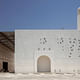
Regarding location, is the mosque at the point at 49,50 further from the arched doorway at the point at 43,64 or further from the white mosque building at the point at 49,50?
the arched doorway at the point at 43,64

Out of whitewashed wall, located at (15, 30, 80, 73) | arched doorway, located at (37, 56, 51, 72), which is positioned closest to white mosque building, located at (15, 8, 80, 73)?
whitewashed wall, located at (15, 30, 80, 73)

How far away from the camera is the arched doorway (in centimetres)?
1555

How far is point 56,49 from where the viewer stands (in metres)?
14.9

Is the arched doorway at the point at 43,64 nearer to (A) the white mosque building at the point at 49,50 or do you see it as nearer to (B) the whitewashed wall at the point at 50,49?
(A) the white mosque building at the point at 49,50

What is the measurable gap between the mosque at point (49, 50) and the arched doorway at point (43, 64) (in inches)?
12.6

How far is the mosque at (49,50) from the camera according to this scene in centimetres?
1470

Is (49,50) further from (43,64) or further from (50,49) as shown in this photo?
(43,64)

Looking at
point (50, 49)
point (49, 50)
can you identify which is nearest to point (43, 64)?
point (49, 50)

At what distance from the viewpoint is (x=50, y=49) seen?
1491 centimetres

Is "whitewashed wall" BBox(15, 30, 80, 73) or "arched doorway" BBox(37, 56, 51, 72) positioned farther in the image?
"arched doorway" BBox(37, 56, 51, 72)

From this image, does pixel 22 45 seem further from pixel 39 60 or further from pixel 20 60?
pixel 39 60

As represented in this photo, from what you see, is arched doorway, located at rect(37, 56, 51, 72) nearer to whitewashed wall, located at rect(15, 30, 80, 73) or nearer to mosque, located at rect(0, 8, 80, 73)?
mosque, located at rect(0, 8, 80, 73)

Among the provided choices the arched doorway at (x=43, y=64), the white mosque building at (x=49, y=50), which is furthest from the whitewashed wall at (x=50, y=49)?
the arched doorway at (x=43, y=64)

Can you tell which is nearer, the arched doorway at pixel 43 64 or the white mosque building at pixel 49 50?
the white mosque building at pixel 49 50
